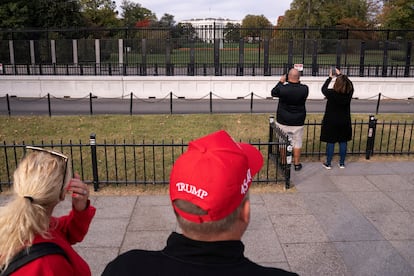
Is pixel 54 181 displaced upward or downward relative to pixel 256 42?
downward

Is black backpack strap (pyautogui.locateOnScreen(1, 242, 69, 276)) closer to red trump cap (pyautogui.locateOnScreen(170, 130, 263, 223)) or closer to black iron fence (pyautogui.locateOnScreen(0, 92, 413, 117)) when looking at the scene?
red trump cap (pyautogui.locateOnScreen(170, 130, 263, 223))

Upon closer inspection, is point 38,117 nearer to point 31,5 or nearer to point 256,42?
point 256,42

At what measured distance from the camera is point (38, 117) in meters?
14.1

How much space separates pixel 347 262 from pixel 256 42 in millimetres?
17043

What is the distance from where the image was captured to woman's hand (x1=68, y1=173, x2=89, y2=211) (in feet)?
8.12

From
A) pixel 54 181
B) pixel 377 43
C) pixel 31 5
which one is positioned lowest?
pixel 54 181

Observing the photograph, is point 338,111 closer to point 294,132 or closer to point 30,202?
point 294,132

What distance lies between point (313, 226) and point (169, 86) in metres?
14.8

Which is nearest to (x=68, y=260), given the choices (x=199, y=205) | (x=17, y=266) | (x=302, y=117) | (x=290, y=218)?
(x=17, y=266)

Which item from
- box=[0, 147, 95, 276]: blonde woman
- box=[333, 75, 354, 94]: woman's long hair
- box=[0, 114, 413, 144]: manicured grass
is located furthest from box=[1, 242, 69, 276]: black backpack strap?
box=[0, 114, 413, 144]: manicured grass

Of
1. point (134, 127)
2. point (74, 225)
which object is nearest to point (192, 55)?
point (134, 127)

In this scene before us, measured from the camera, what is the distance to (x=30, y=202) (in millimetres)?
2002

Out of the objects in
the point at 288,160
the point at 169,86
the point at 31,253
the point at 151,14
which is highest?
the point at 151,14

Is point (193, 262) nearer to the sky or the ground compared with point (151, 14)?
nearer to the ground
